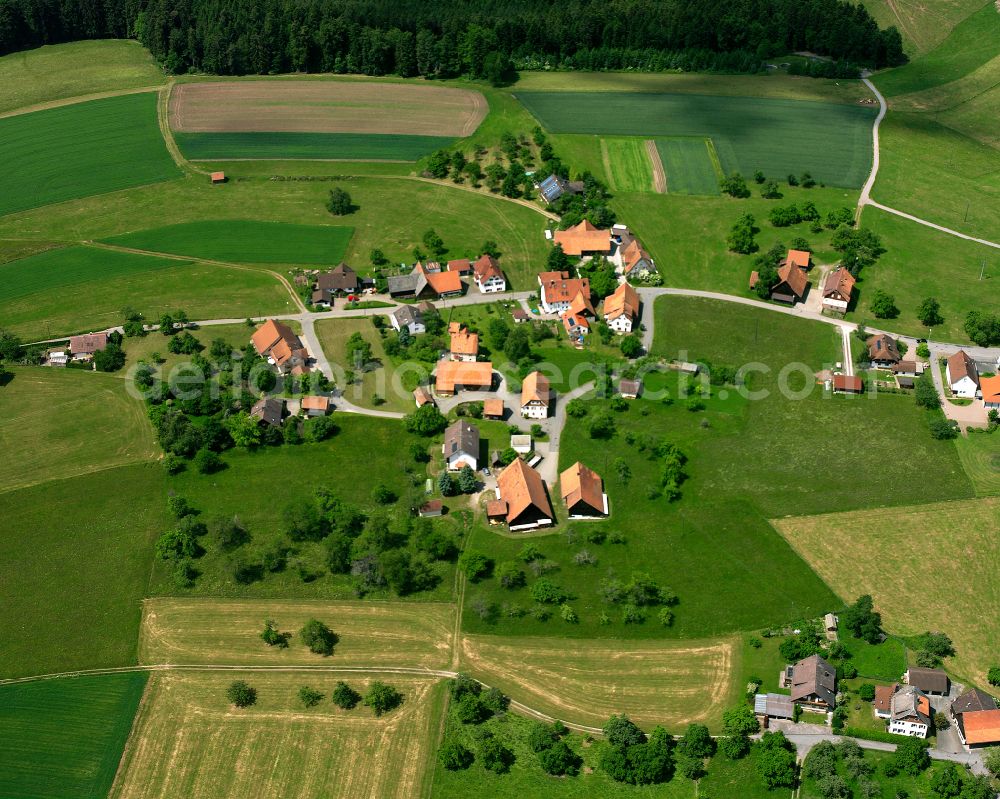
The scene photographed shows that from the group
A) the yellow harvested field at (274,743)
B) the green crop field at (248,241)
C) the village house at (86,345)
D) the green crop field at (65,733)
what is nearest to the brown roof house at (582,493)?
the yellow harvested field at (274,743)

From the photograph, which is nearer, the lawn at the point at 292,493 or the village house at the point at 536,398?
the lawn at the point at 292,493

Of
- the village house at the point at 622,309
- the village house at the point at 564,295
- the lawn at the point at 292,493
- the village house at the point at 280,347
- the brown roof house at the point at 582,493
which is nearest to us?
the lawn at the point at 292,493

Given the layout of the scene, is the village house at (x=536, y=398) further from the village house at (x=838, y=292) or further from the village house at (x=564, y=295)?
the village house at (x=838, y=292)

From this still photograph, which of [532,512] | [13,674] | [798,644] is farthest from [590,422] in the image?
[13,674]

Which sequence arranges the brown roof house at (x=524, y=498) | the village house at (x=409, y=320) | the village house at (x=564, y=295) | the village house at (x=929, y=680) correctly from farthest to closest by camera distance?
the village house at (x=564, y=295) → the village house at (x=409, y=320) → the brown roof house at (x=524, y=498) → the village house at (x=929, y=680)

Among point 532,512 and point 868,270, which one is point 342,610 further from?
point 868,270

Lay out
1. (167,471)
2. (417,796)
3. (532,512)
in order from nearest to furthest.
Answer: (417,796) → (532,512) → (167,471)
